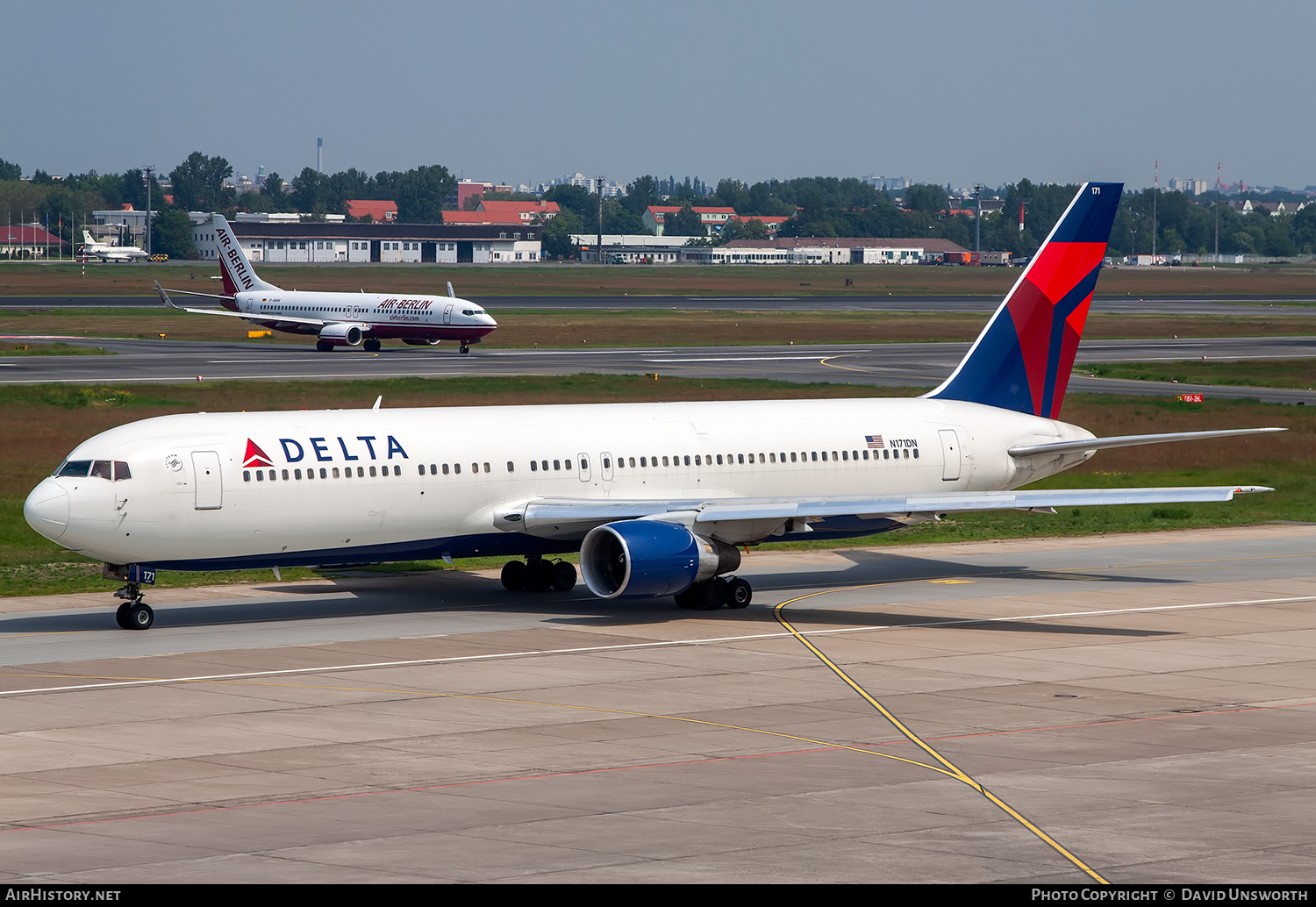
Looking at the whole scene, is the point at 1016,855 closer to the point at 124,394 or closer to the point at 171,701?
the point at 171,701

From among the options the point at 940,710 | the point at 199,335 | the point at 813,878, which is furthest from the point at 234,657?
the point at 199,335

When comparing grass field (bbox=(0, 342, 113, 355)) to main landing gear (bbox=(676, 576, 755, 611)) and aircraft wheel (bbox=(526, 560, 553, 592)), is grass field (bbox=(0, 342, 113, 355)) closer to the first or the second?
aircraft wheel (bbox=(526, 560, 553, 592))

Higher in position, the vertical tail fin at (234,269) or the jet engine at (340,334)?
the vertical tail fin at (234,269)

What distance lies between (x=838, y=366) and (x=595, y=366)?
14.6m

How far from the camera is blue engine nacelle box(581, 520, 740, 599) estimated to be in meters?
34.5

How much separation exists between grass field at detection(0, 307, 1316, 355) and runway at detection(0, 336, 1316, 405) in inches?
229

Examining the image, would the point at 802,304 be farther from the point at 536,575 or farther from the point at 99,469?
the point at 99,469

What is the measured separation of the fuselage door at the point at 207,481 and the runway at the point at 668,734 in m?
2.67

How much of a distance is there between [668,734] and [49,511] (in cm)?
1404

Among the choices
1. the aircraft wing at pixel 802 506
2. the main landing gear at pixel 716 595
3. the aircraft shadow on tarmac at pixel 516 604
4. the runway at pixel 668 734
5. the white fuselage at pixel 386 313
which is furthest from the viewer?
the white fuselage at pixel 386 313

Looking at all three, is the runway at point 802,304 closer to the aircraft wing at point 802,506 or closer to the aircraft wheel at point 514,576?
the aircraft wheel at point 514,576

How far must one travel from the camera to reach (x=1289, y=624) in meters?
35.6

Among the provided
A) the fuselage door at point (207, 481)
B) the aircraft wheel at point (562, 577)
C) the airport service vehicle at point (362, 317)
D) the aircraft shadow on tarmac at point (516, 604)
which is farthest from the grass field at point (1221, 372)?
the fuselage door at point (207, 481)

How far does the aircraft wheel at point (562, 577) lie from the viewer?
40.2 m
